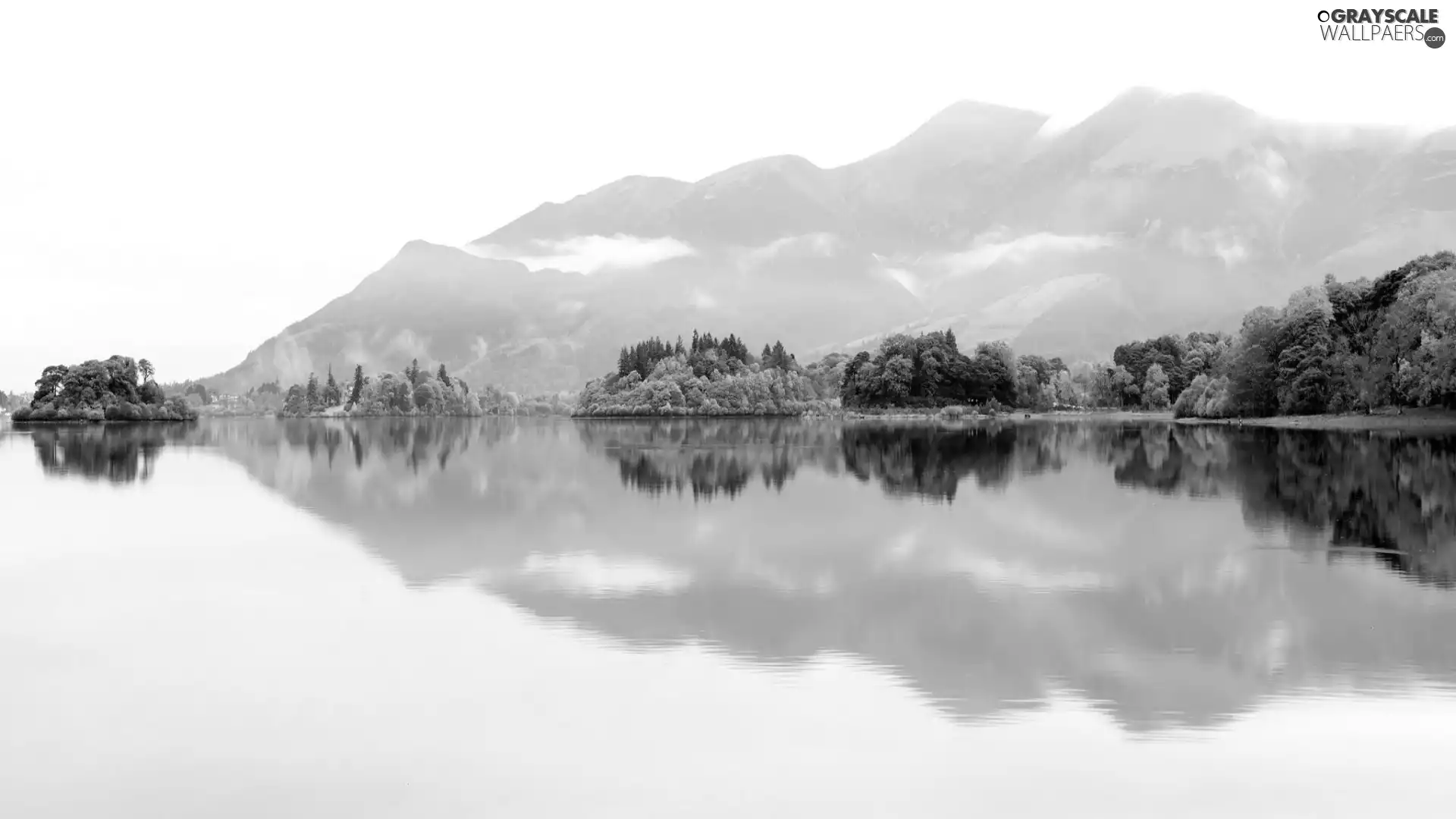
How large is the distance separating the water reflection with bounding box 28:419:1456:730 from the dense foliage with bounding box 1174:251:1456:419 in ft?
125

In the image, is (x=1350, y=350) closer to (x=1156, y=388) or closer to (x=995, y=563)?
(x=1156, y=388)

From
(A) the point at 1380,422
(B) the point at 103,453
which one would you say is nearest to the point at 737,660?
(B) the point at 103,453

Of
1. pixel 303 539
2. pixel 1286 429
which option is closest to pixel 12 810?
pixel 303 539

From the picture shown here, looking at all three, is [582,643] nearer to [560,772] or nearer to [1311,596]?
[560,772]

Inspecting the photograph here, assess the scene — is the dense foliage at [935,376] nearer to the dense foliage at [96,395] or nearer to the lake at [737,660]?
the dense foliage at [96,395]

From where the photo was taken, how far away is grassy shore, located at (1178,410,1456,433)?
285 feet

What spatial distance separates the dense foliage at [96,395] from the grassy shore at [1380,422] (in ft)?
511

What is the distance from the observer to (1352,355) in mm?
101750

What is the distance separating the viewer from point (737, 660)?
16422 mm

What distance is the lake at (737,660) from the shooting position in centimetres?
1167

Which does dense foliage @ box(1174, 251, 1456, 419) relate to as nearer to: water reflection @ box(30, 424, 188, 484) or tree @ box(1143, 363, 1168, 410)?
tree @ box(1143, 363, 1168, 410)

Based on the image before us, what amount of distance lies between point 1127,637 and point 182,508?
34.0m

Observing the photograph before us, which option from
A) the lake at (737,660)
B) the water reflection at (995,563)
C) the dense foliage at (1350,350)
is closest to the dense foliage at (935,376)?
the dense foliage at (1350,350)

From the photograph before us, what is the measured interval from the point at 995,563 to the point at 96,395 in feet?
569
